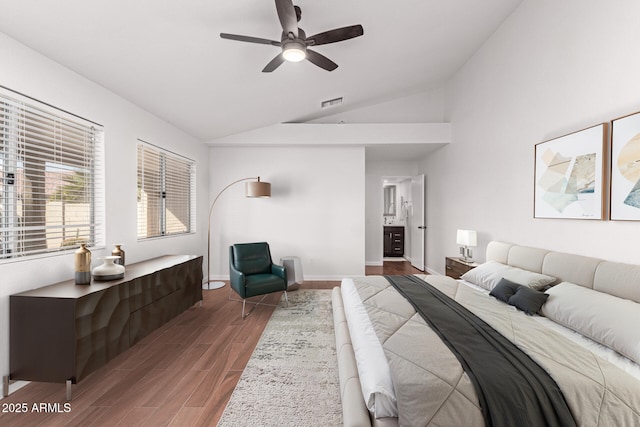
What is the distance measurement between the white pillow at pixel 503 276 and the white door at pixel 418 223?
291cm

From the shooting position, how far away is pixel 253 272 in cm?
394

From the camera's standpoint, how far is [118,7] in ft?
6.32

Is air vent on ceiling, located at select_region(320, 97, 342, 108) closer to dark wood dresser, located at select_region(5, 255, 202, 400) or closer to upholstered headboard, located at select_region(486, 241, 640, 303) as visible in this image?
upholstered headboard, located at select_region(486, 241, 640, 303)

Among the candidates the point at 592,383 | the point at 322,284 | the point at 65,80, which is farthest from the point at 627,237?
the point at 65,80

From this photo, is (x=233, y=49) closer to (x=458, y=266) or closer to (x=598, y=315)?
(x=598, y=315)

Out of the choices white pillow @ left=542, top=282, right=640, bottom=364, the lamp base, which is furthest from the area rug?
the lamp base

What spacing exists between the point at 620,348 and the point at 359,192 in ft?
12.8

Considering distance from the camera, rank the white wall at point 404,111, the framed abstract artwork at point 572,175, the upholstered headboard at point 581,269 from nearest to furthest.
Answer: the upholstered headboard at point 581,269, the framed abstract artwork at point 572,175, the white wall at point 404,111

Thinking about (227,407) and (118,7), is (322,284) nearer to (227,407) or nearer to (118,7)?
(227,407)

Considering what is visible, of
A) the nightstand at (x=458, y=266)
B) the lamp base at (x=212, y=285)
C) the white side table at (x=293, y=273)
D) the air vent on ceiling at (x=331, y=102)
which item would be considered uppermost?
the air vent on ceiling at (x=331, y=102)

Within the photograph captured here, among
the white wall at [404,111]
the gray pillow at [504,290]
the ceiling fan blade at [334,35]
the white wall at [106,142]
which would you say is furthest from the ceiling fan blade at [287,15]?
the white wall at [404,111]

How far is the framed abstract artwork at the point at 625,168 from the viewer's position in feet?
6.28

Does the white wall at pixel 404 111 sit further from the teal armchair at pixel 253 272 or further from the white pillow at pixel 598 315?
the white pillow at pixel 598 315

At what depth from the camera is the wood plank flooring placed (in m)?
1.76
